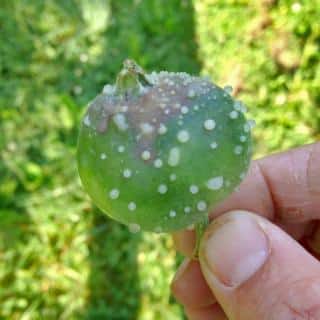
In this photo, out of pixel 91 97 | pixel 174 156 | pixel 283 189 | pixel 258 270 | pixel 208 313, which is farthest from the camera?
pixel 91 97

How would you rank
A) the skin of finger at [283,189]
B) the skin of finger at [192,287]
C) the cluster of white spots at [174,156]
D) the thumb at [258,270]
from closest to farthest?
the cluster of white spots at [174,156] < the thumb at [258,270] < the skin of finger at [283,189] < the skin of finger at [192,287]

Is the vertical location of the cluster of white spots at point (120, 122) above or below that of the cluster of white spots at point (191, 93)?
below

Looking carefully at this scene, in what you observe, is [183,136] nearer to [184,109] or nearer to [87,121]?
[184,109]

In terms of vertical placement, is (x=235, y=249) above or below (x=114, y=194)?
below

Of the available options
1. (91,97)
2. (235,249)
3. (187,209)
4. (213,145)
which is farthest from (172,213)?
(91,97)

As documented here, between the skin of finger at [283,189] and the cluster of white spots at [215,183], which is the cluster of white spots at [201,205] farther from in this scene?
the skin of finger at [283,189]

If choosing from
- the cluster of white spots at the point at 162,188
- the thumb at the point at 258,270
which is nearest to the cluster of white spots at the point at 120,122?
the cluster of white spots at the point at 162,188

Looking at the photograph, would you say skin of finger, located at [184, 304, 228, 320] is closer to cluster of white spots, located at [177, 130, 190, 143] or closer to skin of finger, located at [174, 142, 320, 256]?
skin of finger, located at [174, 142, 320, 256]

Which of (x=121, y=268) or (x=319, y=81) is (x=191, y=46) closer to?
(x=319, y=81)
